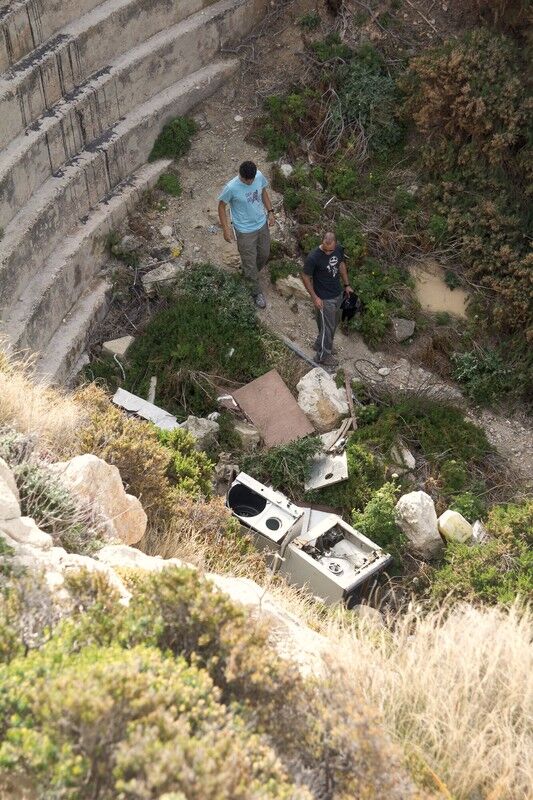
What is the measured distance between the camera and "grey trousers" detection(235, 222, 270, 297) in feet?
28.6

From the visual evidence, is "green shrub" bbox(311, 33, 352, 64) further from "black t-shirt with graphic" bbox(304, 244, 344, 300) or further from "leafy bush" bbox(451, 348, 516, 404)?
"leafy bush" bbox(451, 348, 516, 404)

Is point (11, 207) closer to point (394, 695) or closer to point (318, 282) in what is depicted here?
point (318, 282)

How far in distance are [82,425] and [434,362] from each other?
437 centimetres

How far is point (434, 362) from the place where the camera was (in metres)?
9.12

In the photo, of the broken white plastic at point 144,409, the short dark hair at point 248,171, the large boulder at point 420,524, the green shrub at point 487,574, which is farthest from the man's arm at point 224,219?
the green shrub at point 487,574

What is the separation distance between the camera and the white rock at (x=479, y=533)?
24.5 ft

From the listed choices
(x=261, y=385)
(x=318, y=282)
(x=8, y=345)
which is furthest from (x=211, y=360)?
(x=8, y=345)

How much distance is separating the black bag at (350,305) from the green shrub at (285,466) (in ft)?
5.99

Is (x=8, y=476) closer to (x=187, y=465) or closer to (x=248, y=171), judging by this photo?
(x=187, y=465)

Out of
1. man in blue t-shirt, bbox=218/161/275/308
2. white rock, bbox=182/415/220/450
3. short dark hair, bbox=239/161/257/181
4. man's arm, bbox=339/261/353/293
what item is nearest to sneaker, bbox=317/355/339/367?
man's arm, bbox=339/261/353/293

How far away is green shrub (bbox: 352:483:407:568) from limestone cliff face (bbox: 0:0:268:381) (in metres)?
3.46

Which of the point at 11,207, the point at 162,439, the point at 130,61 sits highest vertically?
the point at 130,61

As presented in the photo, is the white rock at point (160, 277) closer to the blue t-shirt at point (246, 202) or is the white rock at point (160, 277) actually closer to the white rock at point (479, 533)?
the blue t-shirt at point (246, 202)

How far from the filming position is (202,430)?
26.2 feet
